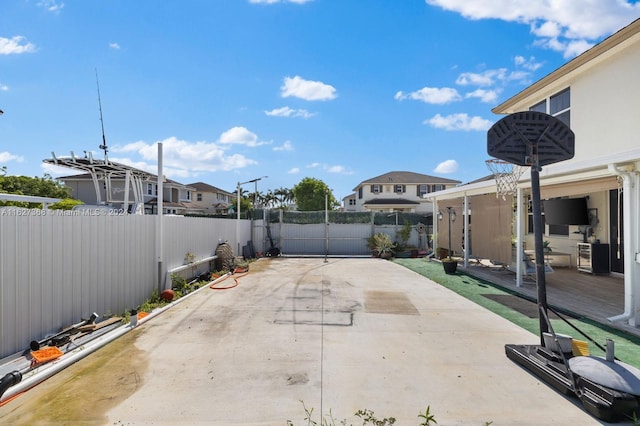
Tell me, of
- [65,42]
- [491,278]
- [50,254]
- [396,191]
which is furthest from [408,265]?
[396,191]

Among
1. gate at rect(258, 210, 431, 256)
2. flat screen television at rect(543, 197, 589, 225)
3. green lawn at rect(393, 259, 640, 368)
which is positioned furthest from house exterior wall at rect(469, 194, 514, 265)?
gate at rect(258, 210, 431, 256)

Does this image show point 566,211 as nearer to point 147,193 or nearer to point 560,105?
point 560,105

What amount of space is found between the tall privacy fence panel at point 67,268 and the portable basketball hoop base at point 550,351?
5845 millimetres

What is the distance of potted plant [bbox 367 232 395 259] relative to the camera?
14.7 meters

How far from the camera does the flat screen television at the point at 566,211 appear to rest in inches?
423

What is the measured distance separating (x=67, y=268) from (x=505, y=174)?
30.9 feet

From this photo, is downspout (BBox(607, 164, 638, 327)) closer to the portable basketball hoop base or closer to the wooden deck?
the wooden deck

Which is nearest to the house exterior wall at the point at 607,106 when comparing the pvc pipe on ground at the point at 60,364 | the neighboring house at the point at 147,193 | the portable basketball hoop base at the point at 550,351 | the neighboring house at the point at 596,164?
the neighboring house at the point at 596,164

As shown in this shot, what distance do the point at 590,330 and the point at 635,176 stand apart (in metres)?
2.56

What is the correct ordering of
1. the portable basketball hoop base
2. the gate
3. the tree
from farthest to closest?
the tree → the gate → the portable basketball hoop base

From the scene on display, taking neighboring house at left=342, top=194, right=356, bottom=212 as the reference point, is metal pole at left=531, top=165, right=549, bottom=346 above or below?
below

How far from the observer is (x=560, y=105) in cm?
788

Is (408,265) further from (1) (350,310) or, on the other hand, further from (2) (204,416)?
(2) (204,416)

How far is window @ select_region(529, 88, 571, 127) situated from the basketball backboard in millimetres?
4307
